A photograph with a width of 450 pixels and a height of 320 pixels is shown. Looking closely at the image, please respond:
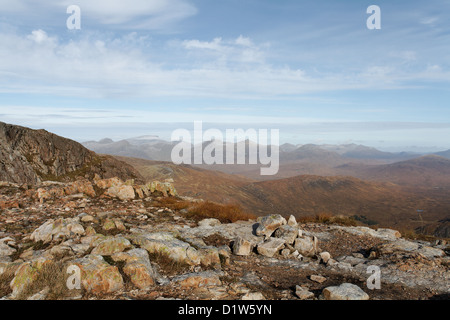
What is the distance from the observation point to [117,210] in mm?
14242

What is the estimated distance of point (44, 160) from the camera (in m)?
38.2

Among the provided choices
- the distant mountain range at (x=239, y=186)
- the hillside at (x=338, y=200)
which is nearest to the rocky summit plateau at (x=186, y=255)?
the distant mountain range at (x=239, y=186)

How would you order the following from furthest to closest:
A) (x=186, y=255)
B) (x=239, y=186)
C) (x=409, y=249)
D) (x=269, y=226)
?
(x=239, y=186) < (x=269, y=226) < (x=409, y=249) < (x=186, y=255)

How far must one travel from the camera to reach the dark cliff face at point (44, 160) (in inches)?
1294

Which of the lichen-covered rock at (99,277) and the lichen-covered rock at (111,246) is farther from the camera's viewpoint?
the lichen-covered rock at (111,246)

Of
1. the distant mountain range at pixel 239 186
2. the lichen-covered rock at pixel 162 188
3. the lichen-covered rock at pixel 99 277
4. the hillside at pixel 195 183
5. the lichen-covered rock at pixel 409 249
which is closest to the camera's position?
the lichen-covered rock at pixel 99 277

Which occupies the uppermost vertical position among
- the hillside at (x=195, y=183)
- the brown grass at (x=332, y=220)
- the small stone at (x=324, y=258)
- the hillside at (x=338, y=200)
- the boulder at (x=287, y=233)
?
the boulder at (x=287, y=233)

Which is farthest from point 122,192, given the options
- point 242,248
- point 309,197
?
point 309,197

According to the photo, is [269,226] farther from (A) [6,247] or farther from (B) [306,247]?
(A) [6,247]

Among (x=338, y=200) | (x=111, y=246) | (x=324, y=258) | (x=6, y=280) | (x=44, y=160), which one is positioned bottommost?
(x=338, y=200)

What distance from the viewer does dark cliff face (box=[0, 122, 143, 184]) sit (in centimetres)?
3288

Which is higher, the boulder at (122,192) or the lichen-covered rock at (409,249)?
the boulder at (122,192)

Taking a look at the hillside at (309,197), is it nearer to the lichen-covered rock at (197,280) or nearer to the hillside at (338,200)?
the hillside at (338,200)
